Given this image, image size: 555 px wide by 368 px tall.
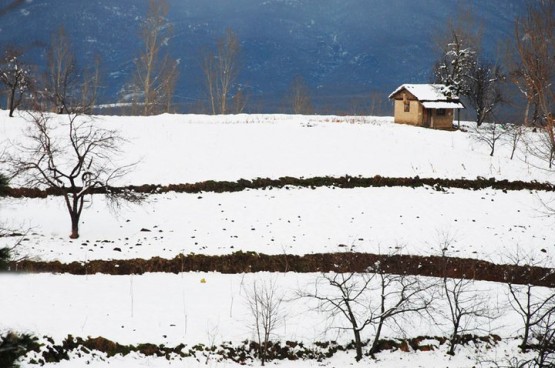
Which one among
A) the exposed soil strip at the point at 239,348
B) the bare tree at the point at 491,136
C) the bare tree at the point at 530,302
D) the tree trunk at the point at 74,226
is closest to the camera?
the exposed soil strip at the point at 239,348

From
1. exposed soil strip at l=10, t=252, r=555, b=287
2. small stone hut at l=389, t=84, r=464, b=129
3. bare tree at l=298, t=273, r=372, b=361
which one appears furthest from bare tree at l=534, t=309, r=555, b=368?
small stone hut at l=389, t=84, r=464, b=129

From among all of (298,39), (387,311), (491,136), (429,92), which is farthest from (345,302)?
(298,39)

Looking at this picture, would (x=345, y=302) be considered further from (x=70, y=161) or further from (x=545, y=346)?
(x=70, y=161)

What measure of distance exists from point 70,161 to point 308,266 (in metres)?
17.1

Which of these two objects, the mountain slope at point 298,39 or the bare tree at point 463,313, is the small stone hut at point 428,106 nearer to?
the bare tree at point 463,313

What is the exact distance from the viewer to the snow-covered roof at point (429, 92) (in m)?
50.2

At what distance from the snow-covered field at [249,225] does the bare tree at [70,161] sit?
118cm

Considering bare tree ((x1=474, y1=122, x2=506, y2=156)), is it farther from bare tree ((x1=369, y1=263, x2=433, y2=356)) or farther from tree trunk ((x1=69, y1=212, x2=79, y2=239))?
tree trunk ((x1=69, y1=212, x2=79, y2=239))

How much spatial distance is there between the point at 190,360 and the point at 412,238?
12340 millimetres

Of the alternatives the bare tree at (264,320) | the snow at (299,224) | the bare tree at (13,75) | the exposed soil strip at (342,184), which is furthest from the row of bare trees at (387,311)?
the bare tree at (13,75)

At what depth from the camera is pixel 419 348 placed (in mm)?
12820

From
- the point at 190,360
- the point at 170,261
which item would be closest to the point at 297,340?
the point at 190,360

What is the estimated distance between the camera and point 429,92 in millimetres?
51562

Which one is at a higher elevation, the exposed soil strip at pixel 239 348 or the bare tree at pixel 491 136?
the bare tree at pixel 491 136
